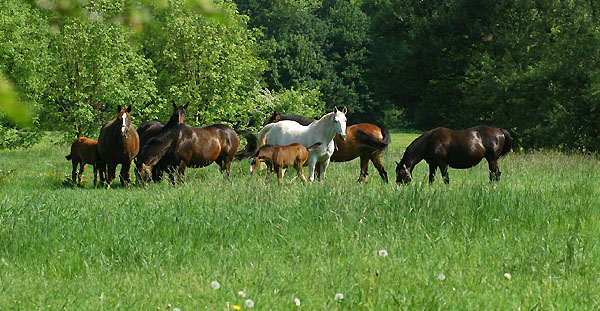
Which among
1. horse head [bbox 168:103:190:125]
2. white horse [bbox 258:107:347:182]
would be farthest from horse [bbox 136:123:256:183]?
white horse [bbox 258:107:347:182]

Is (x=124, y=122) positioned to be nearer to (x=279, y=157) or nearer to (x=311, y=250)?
(x=279, y=157)

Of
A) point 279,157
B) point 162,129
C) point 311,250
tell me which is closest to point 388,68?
point 162,129

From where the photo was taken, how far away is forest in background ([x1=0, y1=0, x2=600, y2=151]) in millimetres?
23625

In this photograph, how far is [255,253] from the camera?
21.5ft

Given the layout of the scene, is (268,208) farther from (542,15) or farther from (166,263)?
(542,15)

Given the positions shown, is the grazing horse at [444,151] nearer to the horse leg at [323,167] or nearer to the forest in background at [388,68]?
the horse leg at [323,167]

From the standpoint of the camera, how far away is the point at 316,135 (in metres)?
13.9

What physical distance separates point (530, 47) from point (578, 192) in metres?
21.5

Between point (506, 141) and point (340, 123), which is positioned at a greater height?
point (340, 123)

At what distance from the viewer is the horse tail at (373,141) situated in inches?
571

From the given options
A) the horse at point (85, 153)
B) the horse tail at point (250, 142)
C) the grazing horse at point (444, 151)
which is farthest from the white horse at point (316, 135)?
the horse at point (85, 153)

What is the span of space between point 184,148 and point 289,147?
10.1ft

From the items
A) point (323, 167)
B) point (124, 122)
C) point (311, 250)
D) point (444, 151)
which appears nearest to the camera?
point (311, 250)

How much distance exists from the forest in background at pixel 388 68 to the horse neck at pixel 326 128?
6987 millimetres
